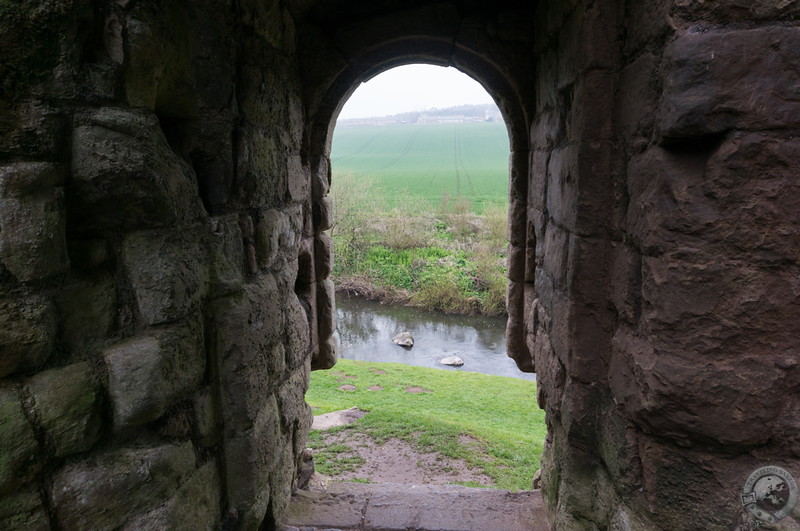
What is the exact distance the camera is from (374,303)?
15.8 metres

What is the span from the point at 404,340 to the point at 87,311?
38.5 ft

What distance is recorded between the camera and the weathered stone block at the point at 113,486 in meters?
1.18

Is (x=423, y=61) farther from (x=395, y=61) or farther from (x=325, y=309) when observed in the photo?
(x=325, y=309)

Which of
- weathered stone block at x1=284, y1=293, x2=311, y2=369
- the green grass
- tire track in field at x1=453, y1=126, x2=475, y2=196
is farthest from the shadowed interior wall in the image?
tire track in field at x1=453, y1=126, x2=475, y2=196

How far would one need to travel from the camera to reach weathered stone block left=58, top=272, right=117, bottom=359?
1224mm

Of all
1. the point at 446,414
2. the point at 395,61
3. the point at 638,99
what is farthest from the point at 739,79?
the point at 446,414

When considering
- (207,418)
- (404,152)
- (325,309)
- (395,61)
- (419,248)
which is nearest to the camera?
(207,418)

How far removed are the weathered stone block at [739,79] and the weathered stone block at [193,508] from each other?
1582 millimetres

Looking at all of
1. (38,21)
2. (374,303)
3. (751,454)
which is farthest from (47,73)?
(374,303)

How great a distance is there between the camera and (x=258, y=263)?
6.48 ft

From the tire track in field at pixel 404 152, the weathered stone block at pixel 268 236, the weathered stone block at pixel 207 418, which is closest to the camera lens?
the weathered stone block at pixel 207 418

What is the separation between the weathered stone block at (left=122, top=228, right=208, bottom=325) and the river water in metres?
9.90

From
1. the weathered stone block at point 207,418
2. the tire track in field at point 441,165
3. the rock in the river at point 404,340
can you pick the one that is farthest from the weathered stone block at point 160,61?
the tire track in field at point 441,165

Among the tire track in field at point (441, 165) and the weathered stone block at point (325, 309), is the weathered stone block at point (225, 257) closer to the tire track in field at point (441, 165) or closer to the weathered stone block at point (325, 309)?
the weathered stone block at point (325, 309)
